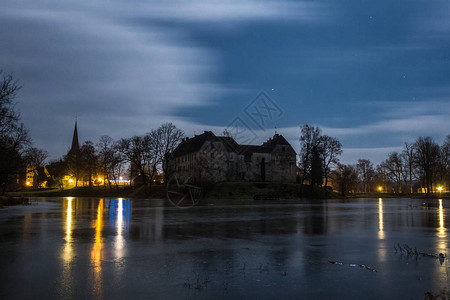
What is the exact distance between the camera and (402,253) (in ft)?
36.6

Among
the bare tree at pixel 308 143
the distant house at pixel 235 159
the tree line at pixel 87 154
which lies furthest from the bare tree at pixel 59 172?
the bare tree at pixel 308 143

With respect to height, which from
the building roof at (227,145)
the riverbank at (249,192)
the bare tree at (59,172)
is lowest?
the riverbank at (249,192)

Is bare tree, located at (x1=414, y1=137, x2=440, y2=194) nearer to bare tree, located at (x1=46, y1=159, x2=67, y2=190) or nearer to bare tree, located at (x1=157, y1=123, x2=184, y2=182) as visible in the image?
bare tree, located at (x1=157, y1=123, x2=184, y2=182)

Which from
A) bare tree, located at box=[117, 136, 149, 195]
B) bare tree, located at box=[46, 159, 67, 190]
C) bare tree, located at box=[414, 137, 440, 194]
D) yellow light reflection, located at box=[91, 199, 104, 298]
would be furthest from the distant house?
yellow light reflection, located at box=[91, 199, 104, 298]

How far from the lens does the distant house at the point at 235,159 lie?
93113 millimetres

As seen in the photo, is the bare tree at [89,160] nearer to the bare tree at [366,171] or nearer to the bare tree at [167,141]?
the bare tree at [167,141]

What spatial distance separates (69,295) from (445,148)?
99371 millimetres

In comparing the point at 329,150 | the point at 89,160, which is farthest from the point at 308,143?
the point at 89,160

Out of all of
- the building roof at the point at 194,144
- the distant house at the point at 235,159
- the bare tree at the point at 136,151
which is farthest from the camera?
the building roof at the point at 194,144

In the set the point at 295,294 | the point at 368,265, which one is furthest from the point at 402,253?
the point at 295,294

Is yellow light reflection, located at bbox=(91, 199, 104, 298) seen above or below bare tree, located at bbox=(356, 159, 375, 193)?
below

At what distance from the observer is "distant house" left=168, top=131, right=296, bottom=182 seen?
305 feet

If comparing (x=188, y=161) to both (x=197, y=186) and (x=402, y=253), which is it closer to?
(x=197, y=186)

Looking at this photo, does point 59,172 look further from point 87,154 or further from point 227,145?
point 227,145
